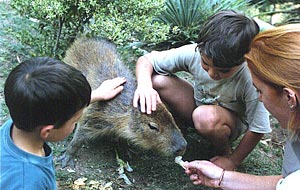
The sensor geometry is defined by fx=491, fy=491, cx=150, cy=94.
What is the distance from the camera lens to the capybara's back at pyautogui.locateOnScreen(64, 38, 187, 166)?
3795 millimetres

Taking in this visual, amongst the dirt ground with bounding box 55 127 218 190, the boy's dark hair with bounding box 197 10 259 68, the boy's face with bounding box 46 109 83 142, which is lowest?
the dirt ground with bounding box 55 127 218 190

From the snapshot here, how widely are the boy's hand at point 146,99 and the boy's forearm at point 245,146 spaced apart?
73 centimetres

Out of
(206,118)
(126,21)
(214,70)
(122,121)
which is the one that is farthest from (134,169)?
(126,21)

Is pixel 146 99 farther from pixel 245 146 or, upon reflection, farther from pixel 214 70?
pixel 245 146

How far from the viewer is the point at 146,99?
146 inches

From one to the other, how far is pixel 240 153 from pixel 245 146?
0.08 meters

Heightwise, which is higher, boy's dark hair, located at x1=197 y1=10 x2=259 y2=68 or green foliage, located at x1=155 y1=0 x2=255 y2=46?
boy's dark hair, located at x1=197 y1=10 x2=259 y2=68

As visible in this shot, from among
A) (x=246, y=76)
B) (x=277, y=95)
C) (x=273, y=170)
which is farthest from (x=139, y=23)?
(x=277, y=95)

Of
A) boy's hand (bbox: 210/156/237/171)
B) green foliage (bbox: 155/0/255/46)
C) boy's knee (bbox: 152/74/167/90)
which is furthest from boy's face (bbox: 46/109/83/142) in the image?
green foliage (bbox: 155/0/255/46)

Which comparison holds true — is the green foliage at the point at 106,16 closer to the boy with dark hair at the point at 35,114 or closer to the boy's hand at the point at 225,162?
the boy's hand at the point at 225,162

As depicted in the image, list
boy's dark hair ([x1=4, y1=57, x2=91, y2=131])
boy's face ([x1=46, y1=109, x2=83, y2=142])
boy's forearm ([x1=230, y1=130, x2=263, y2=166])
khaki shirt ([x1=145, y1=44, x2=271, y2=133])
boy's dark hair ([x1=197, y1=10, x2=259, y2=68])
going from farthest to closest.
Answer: boy's forearm ([x1=230, y1=130, x2=263, y2=166]) < khaki shirt ([x1=145, y1=44, x2=271, y2=133]) < boy's dark hair ([x1=197, y1=10, x2=259, y2=68]) < boy's face ([x1=46, y1=109, x2=83, y2=142]) < boy's dark hair ([x1=4, y1=57, x2=91, y2=131])

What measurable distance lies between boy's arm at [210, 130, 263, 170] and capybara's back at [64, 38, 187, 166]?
0.34 m

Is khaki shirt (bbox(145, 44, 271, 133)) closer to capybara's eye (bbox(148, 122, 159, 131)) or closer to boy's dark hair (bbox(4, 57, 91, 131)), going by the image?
capybara's eye (bbox(148, 122, 159, 131))

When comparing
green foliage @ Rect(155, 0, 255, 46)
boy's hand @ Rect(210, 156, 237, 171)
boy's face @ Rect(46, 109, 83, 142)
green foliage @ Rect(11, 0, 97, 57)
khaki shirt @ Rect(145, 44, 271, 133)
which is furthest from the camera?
green foliage @ Rect(155, 0, 255, 46)
